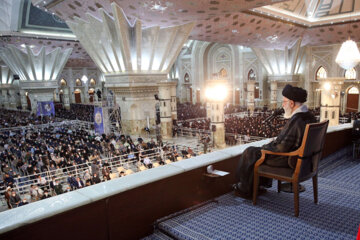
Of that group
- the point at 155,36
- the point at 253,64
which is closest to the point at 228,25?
the point at 155,36

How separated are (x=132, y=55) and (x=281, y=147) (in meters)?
12.9

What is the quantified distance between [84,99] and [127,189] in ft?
126

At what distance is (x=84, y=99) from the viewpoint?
125ft

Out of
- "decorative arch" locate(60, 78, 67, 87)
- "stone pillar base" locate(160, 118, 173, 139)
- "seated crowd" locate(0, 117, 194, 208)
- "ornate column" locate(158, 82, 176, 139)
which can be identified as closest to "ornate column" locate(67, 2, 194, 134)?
"ornate column" locate(158, 82, 176, 139)

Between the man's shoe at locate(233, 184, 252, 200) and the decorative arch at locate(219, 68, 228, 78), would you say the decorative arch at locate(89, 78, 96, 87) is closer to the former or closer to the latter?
the decorative arch at locate(219, 68, 228, 78)

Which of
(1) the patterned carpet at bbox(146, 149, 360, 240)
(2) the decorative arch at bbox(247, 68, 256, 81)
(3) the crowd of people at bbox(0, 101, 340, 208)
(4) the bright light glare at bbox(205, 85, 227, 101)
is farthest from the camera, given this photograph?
(2) the decorative arch at bbox(247, 68, 256, 81)

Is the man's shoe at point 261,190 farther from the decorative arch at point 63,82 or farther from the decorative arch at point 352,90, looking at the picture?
the decorative arch at point 63,82

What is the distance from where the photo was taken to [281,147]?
2389 mm

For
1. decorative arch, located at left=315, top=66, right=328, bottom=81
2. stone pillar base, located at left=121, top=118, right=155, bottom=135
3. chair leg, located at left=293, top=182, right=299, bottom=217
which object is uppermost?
decorative arch, located at left=315, top=66, right=328, bottom=81

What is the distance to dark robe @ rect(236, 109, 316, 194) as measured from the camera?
236 cm

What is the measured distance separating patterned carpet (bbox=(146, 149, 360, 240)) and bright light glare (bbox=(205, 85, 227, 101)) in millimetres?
9663

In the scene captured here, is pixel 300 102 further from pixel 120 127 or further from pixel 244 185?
pixel 120 127

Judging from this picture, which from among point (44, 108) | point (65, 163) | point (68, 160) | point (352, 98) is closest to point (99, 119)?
point (68, 160)

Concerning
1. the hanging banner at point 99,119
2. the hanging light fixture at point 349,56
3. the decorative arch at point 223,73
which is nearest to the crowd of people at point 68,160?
the hanging banner at point 99,119
